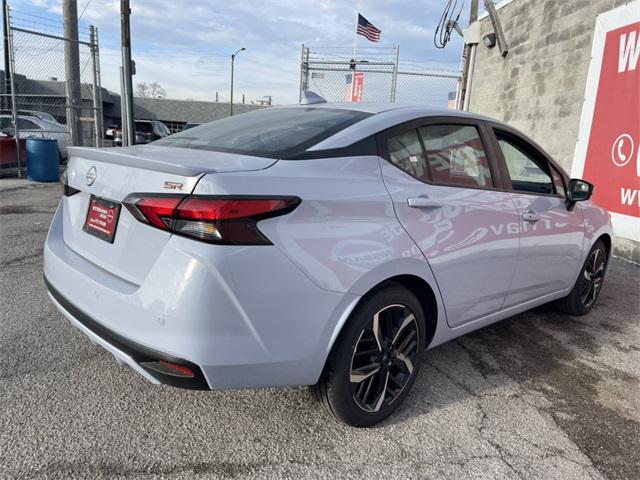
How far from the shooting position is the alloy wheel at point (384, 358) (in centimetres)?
240

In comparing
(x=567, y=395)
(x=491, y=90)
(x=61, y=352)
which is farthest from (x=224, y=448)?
(x=491, y=90)

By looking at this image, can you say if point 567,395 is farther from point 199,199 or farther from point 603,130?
point 603,130

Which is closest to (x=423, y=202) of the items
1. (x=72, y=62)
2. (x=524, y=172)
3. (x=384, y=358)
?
(x=384, y=358)

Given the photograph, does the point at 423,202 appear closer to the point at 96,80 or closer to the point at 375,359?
the point at 375,359

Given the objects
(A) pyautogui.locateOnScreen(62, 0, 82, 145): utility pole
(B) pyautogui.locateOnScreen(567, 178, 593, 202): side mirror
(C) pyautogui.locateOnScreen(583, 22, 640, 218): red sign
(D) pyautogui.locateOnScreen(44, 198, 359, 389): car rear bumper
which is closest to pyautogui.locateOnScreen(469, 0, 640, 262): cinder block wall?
(C) pyautogui.locateOnScreen(583, 22, 640, 218): red sign

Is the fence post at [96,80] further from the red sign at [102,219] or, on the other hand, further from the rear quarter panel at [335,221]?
the rear quarter panel at [335,221]

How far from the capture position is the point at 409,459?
2314 mm

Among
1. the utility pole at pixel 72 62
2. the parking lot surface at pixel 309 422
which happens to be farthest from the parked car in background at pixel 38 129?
the parking lot surface at pixel 309 422

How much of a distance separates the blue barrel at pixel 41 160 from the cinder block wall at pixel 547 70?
954 centimetres

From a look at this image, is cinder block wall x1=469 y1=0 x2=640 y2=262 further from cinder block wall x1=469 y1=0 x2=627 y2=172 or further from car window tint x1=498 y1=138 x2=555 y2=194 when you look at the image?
car window tint x1=498 y1=138 x2=555 y2=194

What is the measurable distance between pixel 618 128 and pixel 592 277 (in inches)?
133

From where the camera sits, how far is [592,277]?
4.43 metres

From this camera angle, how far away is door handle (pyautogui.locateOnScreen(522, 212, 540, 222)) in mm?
3285

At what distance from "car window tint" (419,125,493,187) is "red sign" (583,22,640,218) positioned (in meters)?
4.42
